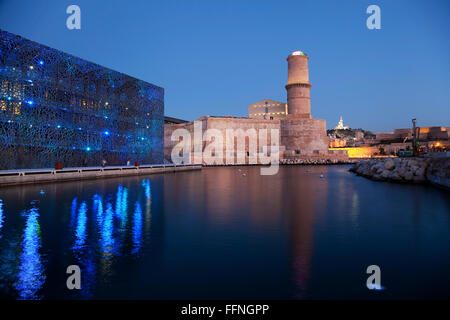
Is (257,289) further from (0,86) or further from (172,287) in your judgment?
(0,86)

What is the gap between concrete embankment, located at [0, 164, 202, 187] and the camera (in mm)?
16406

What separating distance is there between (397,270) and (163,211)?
22.6 feet

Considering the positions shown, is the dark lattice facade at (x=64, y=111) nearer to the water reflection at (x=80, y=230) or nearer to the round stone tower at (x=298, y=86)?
the water reflection at (x=80, y=230)

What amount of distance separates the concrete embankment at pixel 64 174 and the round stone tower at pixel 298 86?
41.5 metres

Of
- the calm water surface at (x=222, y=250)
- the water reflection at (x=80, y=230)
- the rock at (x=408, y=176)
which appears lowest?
the calm water surface at (x=222, y=250)

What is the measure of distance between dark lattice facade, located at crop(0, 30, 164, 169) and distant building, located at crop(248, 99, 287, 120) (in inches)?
1603

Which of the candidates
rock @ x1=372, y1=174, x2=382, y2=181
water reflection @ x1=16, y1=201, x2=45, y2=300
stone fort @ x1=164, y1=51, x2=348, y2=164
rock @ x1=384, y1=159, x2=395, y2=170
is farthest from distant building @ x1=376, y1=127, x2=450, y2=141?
water reflection @ x1=16, y1=201, x2=45, y2=300

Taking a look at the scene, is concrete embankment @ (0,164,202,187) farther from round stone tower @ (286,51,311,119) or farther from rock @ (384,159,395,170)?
round stone tower @ (286,51,311,119)

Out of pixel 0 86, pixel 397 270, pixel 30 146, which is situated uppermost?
pixel 0 86

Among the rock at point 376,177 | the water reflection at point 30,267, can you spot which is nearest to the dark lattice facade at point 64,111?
the water reflection at point 30,267

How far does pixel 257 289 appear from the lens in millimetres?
3967

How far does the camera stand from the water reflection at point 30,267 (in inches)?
153
